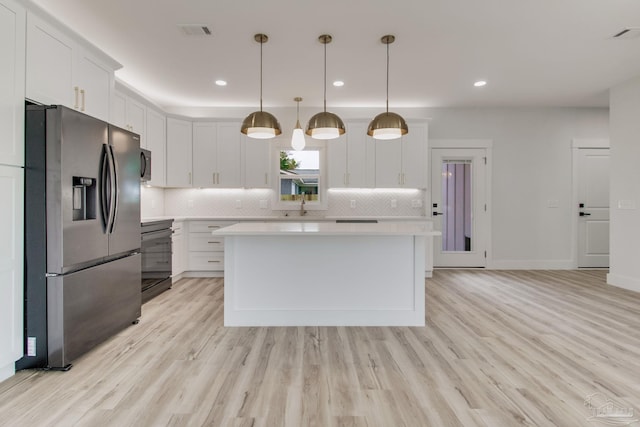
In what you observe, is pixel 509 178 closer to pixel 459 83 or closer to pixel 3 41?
pixel 459 83

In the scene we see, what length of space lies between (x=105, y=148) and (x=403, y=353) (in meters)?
2.76

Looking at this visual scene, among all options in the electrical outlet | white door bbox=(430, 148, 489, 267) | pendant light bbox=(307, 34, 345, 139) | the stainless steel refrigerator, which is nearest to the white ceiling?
pendant light bbox=(307, 34, 345, 139)

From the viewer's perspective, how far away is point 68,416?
1688 mm

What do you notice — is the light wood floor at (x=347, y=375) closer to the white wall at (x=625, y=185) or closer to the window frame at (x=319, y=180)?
the white wall at (x=625, y=185)

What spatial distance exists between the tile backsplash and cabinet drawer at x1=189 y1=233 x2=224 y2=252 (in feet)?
2.10

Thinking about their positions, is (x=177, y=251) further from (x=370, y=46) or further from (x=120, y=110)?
(x=370, y=46)

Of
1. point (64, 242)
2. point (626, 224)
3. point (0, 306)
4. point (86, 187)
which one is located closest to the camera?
point (0, 306)

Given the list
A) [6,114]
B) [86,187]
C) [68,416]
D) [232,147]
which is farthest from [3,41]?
[232,147]

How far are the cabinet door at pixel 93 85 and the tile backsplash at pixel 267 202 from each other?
A: 8.50 feet

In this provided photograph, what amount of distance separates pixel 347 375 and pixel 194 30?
10.6ft

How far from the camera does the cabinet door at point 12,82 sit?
196 cm

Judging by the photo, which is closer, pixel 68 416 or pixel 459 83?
pixel 68 416

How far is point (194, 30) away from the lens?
305 centimetres

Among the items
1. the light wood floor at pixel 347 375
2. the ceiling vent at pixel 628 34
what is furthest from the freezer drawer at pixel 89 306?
the ceiling vent at pixel 628 34
